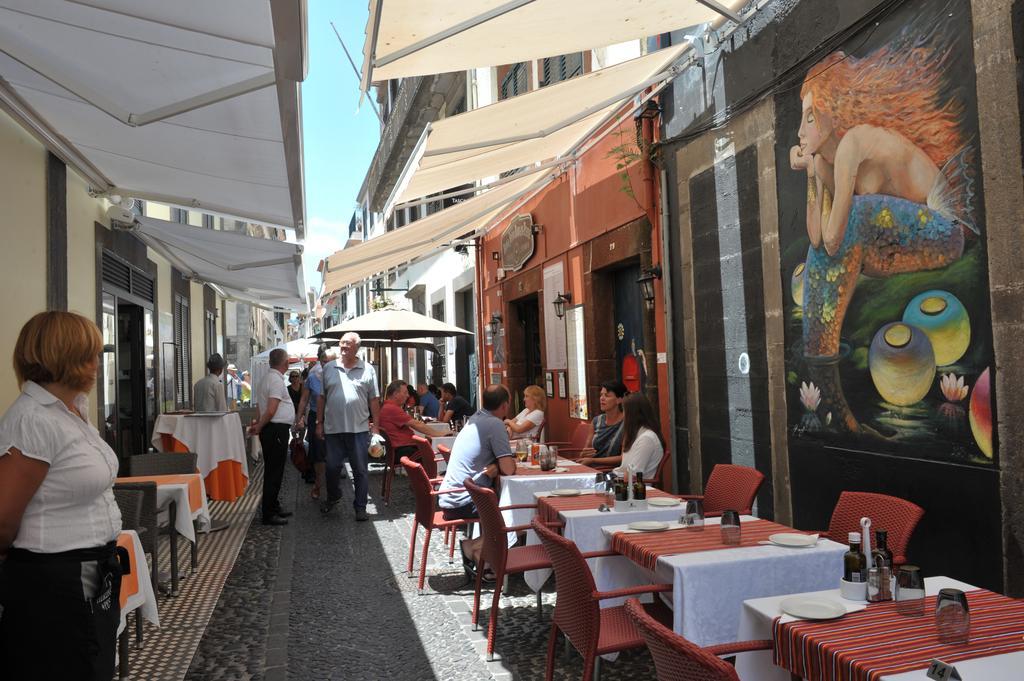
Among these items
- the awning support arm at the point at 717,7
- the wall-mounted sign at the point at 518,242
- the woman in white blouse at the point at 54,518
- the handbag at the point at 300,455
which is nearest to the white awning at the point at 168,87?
the woman in white blouse at the point at 54,518

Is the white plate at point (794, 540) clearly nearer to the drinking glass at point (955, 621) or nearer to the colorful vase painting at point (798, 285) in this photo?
the drinking glass at point (955, 621)

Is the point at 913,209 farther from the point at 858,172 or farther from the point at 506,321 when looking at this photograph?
the point at 506,321

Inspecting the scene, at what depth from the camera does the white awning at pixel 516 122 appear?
582 cm

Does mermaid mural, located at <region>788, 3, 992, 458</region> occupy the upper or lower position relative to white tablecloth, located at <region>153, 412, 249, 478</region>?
upper

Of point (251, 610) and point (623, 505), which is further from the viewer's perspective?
point (251, 610)

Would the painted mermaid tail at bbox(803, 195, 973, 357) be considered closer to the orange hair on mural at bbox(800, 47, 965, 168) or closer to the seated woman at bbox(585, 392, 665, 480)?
the orange hair on mural at bbox(800, 47, 965, 168)

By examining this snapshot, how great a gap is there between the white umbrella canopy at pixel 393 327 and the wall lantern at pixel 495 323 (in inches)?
61.7

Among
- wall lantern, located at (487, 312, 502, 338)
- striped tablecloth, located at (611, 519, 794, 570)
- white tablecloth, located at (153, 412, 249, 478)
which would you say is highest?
wall lantern, located at (487, 312, 502, 338)

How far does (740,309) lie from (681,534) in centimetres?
260

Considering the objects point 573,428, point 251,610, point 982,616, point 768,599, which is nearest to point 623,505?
point 768,599

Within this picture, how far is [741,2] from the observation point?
18.3ft

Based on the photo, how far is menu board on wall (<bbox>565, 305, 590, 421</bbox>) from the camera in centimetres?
918

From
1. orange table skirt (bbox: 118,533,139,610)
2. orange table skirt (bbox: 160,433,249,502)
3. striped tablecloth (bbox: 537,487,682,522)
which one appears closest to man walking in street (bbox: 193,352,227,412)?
orange table skirt (bbox: 160,433,249,502)

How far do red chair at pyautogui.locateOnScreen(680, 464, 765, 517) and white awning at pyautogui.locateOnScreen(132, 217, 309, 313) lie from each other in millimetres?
5693
